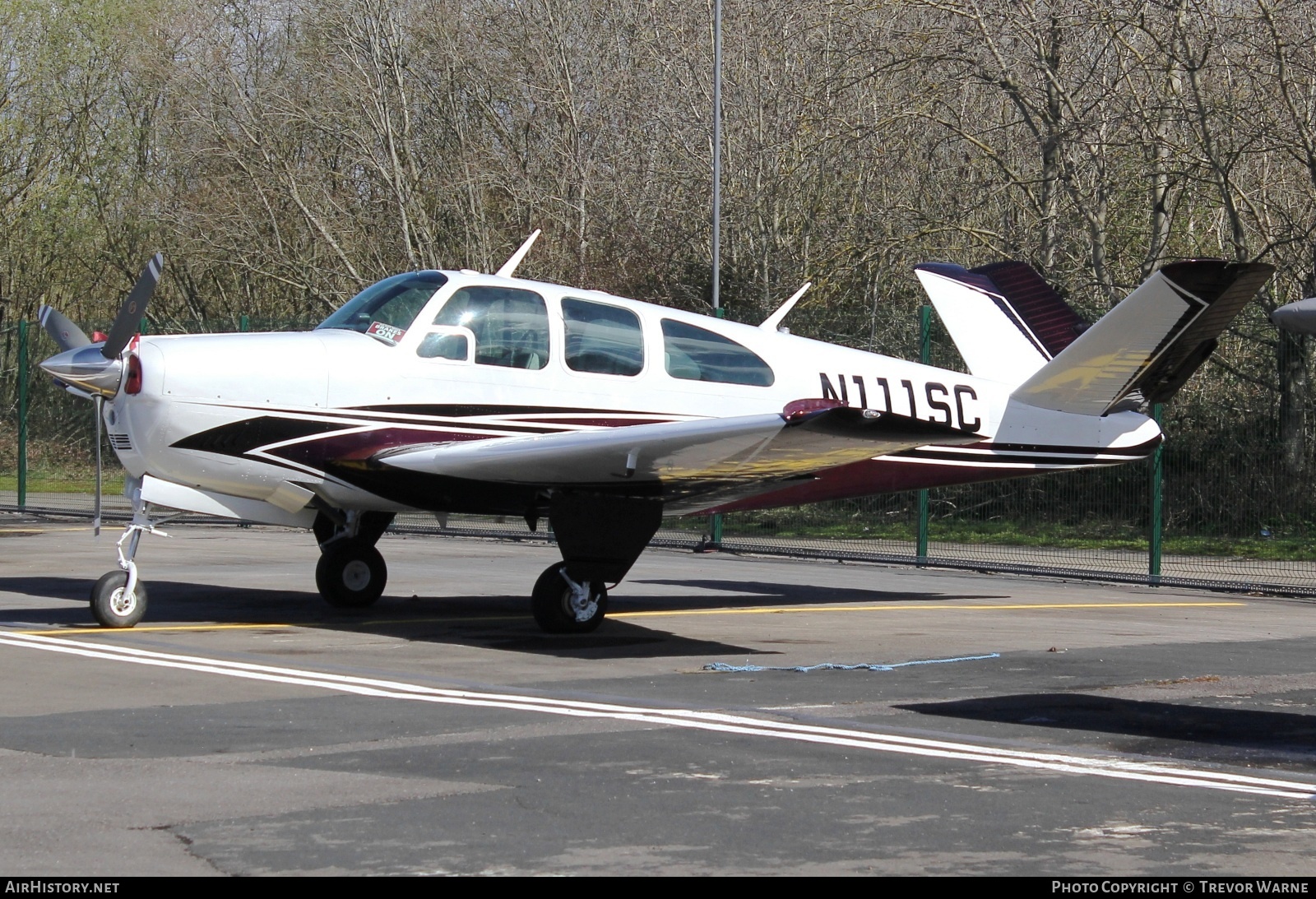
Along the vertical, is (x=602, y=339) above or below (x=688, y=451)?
above

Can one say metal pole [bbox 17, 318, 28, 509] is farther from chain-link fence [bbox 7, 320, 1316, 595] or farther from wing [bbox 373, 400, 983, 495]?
wing [bbox 373, 400, 983, 495]

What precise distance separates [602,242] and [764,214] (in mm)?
3622

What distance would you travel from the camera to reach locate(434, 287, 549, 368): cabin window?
Result: 35.4ft

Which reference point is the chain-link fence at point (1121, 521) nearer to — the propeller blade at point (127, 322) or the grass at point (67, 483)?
the propeller blade at point (127, 322)

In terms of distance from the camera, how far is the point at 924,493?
56.3 feet

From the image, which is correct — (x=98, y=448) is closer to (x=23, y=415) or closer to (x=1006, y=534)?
(x=1006, y=534)

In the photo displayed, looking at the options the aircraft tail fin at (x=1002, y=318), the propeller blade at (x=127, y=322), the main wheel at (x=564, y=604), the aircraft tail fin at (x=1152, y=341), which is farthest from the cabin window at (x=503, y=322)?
the aircraft tail fin at (x=1152, y=341)

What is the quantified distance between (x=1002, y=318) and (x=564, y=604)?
16.6ft

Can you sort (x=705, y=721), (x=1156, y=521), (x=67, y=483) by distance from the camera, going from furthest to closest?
(x=67, y=483) < (x=1156, y=521) < (x=705, y=721)

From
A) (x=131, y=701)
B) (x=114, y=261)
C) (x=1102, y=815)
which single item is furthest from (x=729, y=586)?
(x=114, y=261)

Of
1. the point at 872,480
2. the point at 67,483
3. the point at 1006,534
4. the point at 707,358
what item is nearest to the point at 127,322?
the point at 707,358

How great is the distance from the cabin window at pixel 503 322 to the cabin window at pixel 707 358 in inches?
40.8

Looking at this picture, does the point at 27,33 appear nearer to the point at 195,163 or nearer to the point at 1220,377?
the point at 195,163

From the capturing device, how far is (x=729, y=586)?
1462 cm
